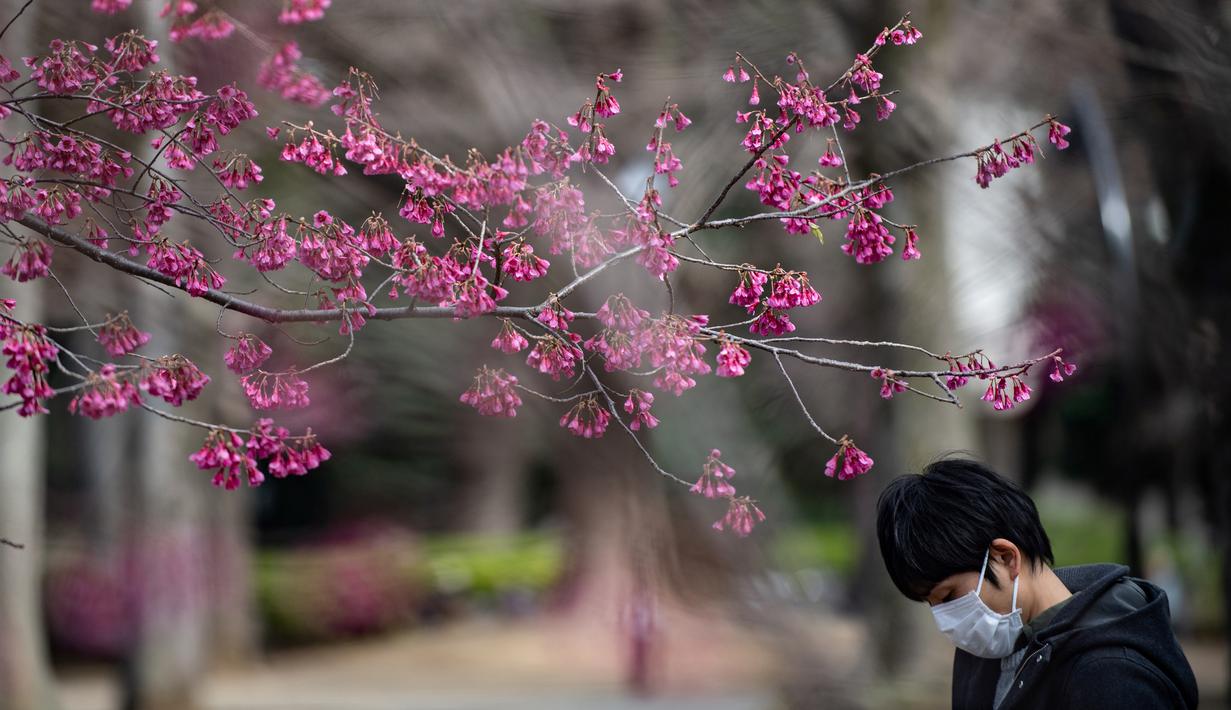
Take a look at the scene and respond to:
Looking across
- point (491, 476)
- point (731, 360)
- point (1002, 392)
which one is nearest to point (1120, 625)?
point (1002, 392)

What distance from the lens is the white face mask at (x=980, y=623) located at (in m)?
2.13

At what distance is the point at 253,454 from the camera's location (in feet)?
8.20

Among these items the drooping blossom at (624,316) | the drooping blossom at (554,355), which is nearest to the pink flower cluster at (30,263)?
the drooping blossom at (554,355)

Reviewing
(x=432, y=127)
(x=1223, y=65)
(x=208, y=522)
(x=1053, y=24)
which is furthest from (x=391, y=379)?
(x=1223, y=65)

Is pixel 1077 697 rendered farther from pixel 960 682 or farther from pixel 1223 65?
pixel 1223 65

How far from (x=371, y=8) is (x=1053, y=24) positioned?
198 inches

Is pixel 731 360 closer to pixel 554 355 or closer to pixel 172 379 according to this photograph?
pixel 554 355

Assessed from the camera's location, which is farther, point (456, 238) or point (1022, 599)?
point (456, 238)

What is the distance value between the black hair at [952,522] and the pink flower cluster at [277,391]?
1242mm

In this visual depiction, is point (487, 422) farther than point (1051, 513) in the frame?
No

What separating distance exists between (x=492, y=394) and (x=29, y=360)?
0.87 meters

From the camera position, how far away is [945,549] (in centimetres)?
208

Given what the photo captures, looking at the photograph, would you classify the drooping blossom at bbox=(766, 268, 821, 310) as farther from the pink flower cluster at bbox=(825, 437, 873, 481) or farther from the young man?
the young man

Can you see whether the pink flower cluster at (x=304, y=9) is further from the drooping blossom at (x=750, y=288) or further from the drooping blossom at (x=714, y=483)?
the drooping blossom at (x=714, y=483)
